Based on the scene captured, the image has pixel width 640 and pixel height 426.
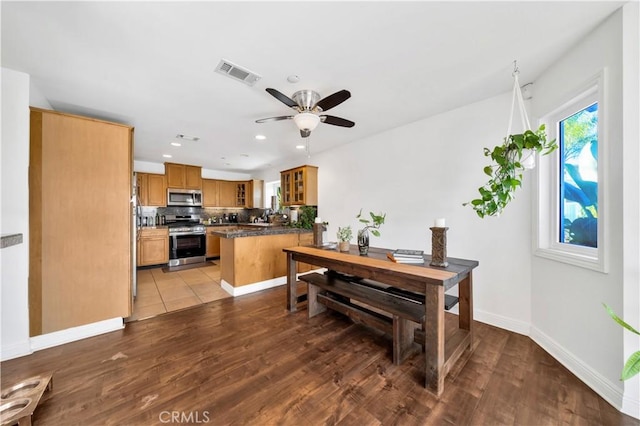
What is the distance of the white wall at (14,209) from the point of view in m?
1.93

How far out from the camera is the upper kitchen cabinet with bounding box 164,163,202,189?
18.1 ft

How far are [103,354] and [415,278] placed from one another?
277 cm

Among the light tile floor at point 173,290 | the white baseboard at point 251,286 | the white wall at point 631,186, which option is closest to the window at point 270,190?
the light tile floor at point 173,290

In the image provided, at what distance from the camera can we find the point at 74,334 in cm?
227

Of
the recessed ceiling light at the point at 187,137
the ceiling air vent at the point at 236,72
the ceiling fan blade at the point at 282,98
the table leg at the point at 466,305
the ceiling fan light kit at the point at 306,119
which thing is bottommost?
the table leg at the point at 466,305

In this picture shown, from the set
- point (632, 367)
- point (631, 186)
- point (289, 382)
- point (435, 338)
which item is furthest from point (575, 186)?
→ point (289, 382)

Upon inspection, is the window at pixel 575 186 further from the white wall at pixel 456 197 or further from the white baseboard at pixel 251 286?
the white baseboard at pixel 251 286

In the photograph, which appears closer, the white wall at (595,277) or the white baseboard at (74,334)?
the white wall at (595,277)

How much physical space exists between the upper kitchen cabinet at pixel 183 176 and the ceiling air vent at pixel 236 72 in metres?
4.48

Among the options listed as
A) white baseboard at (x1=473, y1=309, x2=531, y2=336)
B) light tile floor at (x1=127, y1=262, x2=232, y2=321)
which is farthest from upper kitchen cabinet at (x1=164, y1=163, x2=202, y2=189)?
white baseboard at (x1=473, y1=309, x2=531, y2=336)

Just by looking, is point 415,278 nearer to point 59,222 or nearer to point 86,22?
point 86,22

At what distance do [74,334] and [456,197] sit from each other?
4.40 m

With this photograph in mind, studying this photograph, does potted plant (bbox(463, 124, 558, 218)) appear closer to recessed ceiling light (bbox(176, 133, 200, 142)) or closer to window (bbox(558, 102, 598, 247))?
window (bbox(558, 102, 598, 247))

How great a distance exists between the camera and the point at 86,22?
147 cm
